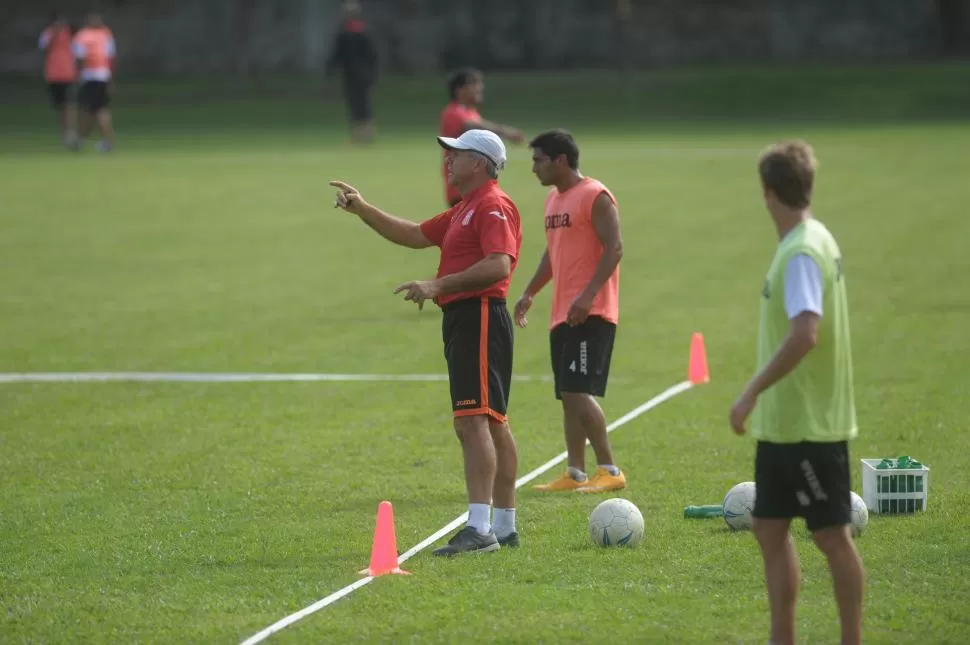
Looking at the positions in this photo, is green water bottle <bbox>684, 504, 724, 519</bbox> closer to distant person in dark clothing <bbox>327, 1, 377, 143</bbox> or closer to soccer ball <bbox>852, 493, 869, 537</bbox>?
soccer ball <bbox>852, 493, 869, 537</bbox>

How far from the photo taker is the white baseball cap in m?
8.31

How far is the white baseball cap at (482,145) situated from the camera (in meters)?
8.31

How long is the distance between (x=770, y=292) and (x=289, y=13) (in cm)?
4958

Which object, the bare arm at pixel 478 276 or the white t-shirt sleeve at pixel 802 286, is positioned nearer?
the white t-shirt sleeve at pixel 802 286

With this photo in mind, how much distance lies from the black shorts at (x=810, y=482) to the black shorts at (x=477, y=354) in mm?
2330

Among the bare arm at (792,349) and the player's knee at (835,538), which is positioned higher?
the bare arm at (792,349)

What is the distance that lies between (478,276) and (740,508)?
1.99m

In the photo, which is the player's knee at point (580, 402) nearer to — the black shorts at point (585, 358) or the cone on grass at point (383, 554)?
the black shorts at point (585, 358)

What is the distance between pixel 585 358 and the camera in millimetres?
9805

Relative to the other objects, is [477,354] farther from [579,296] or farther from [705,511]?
[705,511]

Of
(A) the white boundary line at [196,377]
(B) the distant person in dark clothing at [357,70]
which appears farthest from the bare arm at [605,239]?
(B) the distant person in dark clothing at [357,70]

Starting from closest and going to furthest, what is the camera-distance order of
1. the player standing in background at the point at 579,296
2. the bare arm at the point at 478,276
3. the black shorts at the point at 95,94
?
1. the bare arm at the point at 478,276
2. the player standing in background at the point at 579,296
3. the black shorts at the point at 95,94

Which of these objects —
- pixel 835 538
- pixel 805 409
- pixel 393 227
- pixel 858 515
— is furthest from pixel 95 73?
pixel 835 538

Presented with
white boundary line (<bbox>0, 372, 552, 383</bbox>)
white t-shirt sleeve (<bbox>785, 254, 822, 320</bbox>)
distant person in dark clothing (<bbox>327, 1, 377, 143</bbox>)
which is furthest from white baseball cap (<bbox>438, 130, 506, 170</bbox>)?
distant person in dark clothing (<bbox>327, 1, 377, 143</bbox>)
